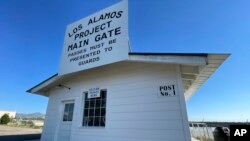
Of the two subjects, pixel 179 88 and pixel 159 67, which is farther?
pixel 159 67

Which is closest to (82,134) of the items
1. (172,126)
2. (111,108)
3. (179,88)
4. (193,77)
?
(111,108)

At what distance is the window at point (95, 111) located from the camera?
19.6 feet

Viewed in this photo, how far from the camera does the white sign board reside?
5.74 meters

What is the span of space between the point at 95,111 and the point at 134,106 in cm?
172

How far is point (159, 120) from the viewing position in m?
4.69

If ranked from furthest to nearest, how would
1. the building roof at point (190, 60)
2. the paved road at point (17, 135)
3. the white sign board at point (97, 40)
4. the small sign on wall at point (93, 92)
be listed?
the paved road at point (17, 135) → the small sign on wall at point (93, 92) → the white sign board at point (97, 40) → the building roof at point (190, 60)

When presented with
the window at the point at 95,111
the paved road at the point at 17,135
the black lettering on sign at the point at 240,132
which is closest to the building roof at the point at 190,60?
the black lettering on sign at the point at 240,132

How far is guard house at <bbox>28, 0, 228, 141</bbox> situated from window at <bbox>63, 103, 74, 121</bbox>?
0.5 inches

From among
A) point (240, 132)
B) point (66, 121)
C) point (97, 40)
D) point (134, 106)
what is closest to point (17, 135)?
point (66, 121)

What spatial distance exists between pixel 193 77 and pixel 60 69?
517 cm

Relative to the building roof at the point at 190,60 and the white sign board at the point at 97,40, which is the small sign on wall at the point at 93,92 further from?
the building roof at the point at 190,60

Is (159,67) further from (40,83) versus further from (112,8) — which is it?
(40,83)

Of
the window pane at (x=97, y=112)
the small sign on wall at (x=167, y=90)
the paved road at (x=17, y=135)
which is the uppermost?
the small sign on wall at (x=167, y=90)

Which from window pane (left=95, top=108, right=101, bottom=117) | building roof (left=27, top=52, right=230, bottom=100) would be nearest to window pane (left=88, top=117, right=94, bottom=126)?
window pane (left=95, top=108, right=101, bottom=117)
